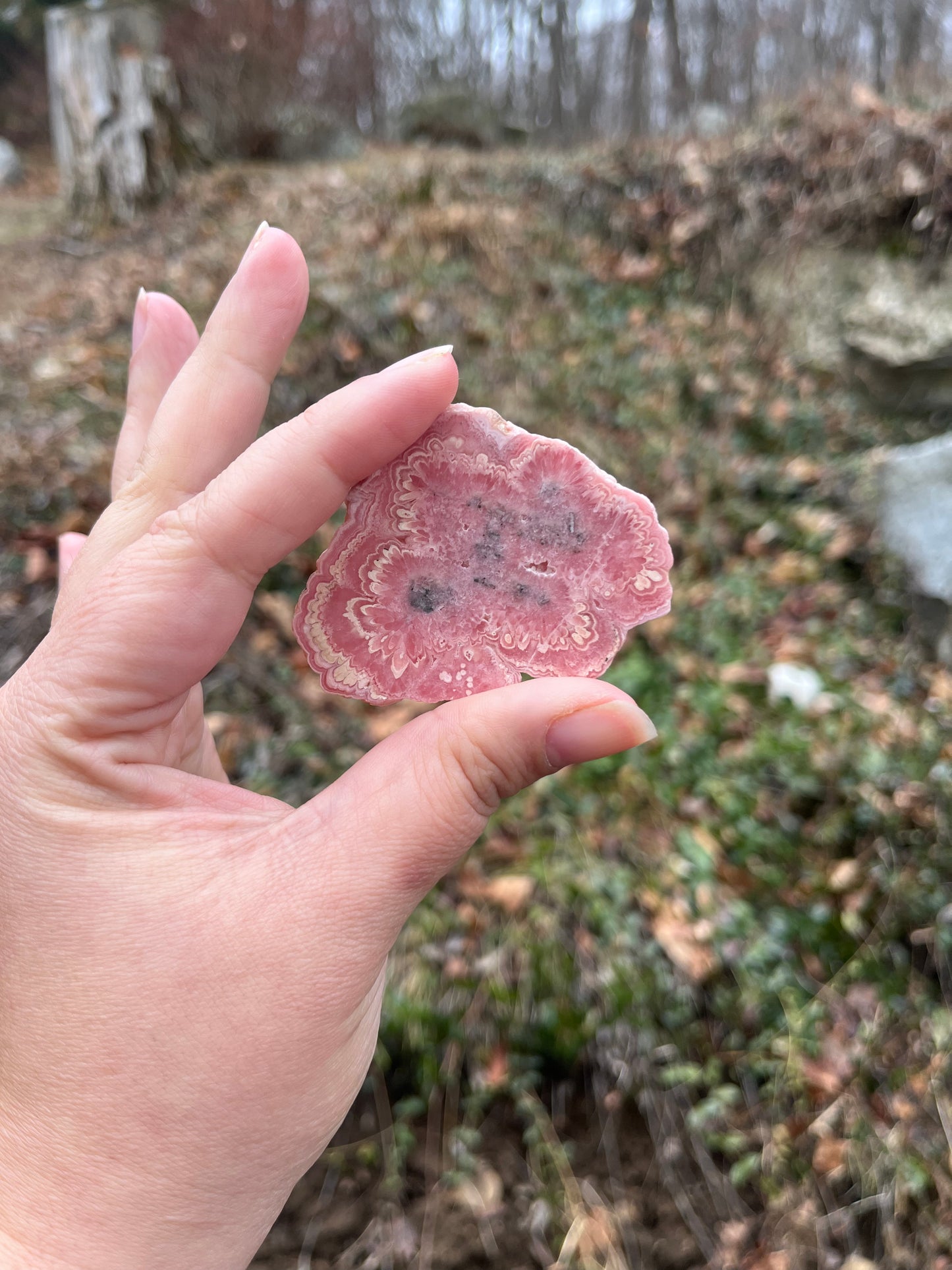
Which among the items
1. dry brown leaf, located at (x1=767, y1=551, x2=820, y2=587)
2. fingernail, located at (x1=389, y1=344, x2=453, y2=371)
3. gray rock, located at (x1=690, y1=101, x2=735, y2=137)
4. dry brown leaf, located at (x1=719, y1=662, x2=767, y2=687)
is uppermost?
gray rock, located at (x1=690, y1=101, x2=735, y2=137)

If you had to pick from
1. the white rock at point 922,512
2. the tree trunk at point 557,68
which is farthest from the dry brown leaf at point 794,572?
the tree trunk at point 557,68

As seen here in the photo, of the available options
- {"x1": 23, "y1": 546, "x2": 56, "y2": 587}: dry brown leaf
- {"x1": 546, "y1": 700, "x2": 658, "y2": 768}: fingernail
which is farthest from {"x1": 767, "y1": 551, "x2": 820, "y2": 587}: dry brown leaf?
{"x1": 23, "y1": 546, "x2": 56, "y2": 587}: dry brown leaf

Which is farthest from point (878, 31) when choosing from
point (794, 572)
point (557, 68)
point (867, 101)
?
point (794, 572)

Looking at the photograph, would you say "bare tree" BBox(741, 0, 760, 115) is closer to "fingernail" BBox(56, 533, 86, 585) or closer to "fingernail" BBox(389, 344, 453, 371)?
"fingernail" BBox(389, 344, 453, 371)

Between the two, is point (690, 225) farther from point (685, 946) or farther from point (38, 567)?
point (685, 946)

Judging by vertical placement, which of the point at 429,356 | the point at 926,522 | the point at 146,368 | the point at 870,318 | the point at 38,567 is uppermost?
the point at 429,356
